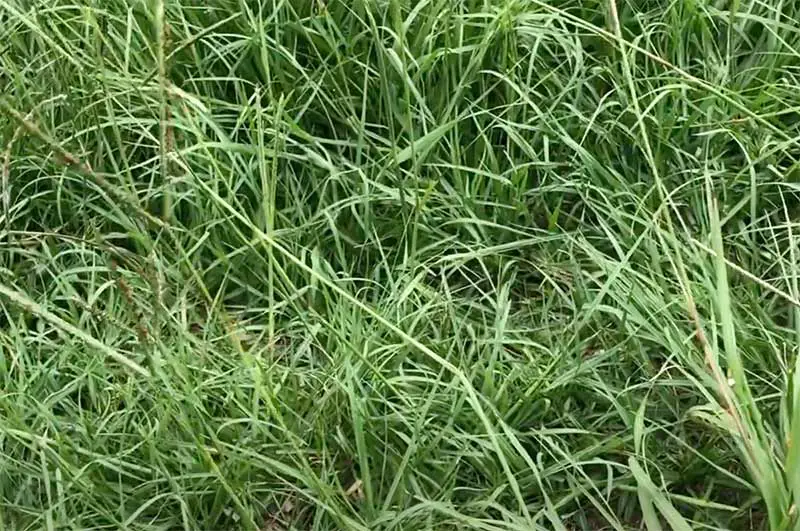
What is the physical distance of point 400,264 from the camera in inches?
68.3

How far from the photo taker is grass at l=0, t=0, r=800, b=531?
1500mm

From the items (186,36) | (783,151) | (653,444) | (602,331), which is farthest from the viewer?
(186,36)

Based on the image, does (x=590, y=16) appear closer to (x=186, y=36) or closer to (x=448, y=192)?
(x=448, y=192)

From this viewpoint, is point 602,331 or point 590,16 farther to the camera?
point 590,16

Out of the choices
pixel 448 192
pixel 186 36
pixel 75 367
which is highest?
pixel 186 36

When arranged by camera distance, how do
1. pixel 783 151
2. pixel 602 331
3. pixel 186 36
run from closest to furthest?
1. pixel 602 331
2. pixel 783 151
3. pixel 186 36

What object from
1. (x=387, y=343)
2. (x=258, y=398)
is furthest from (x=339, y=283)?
(x=258, y=398)

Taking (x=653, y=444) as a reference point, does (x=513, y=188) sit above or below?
above

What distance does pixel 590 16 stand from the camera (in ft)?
6.24

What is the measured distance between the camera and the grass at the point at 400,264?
150 cm

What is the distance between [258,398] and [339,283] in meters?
0.25

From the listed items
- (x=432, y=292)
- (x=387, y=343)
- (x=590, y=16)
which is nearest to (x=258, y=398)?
(x=387, y=343)

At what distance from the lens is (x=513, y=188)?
1.77 metres

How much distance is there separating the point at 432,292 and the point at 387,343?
4.8 inches
